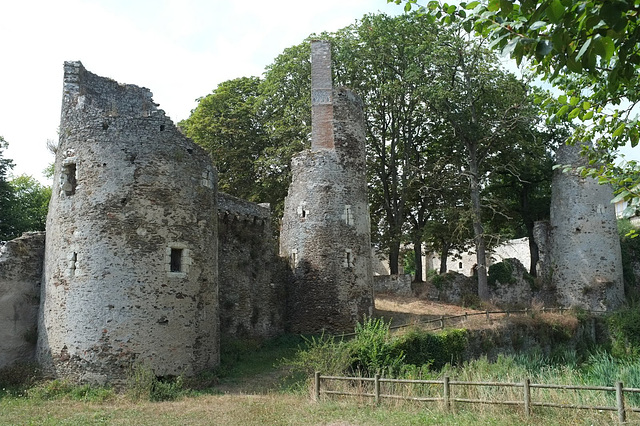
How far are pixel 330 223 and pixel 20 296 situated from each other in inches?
429

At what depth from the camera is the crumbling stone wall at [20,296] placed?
50.3ft

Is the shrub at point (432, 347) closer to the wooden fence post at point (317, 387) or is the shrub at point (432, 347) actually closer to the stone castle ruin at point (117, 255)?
the wooden fence post at point (317, 387)

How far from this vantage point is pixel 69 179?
50.7 ft

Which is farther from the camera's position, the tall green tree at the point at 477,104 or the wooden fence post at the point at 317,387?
the tall green tree at the point at 477,104

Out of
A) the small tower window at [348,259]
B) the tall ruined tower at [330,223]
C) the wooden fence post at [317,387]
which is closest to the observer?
the wooden fence post at [317,387]

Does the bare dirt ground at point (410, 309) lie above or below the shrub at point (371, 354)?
above

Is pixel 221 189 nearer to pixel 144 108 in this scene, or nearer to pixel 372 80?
pixel 372 80

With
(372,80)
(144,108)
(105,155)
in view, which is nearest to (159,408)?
(105,155)

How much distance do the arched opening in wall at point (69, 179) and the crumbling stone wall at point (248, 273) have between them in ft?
19.6

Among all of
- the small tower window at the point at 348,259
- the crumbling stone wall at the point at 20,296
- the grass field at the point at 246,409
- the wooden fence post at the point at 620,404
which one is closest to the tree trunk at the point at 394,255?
the small tower window at the point at 348,259

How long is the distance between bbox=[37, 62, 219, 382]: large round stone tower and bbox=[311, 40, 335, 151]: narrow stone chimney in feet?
25.4

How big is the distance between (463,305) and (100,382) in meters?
18.7

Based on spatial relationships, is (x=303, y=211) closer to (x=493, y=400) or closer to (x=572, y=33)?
(x=493, y=400)

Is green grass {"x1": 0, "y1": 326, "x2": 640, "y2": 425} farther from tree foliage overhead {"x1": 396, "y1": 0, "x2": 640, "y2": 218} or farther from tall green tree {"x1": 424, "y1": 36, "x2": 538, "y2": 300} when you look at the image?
tall green tree {"x1": 424, "y1": 36, "x2": 538, "y2": 300}
